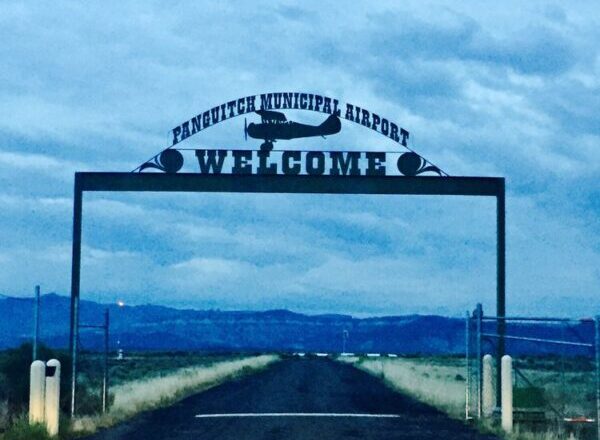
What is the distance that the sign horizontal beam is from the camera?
2669cm

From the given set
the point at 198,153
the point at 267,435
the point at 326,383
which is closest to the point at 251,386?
the point at 326,383

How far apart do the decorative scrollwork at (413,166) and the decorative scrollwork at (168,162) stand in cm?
594

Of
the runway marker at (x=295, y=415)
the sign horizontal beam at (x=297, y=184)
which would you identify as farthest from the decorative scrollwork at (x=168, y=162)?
the runway marker at (x=295, y=415)

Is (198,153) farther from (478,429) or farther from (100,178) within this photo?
(478,429)

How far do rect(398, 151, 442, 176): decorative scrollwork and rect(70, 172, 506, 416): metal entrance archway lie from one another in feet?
0.75

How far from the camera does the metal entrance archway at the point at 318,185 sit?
26.5 meters

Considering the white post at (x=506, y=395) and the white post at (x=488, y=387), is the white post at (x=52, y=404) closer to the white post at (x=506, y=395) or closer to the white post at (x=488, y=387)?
the white post at (x=506, y=395)

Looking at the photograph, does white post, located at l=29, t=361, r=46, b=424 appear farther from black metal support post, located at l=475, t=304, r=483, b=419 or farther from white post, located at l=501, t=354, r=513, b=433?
black metal support post, located at l=475, t=304, r=483, b=419

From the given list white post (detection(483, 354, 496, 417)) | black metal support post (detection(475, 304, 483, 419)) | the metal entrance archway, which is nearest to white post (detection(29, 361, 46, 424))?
the metal entrance archway

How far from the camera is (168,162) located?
27.3 m

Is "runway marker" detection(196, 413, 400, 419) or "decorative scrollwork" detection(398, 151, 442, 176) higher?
"decorative scrollwork" detection(398, 151, 442, 176)

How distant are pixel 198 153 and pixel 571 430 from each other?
1189 centimetres

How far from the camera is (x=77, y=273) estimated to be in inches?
1008

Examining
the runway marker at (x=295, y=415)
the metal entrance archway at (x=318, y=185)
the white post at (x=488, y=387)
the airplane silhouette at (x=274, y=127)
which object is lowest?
the runway marker at (x=295, y=415)
